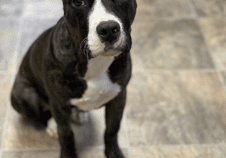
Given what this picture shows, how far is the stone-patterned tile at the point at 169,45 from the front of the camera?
7.30ft

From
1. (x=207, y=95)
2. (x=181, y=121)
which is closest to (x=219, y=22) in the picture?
(x=207, y=95)

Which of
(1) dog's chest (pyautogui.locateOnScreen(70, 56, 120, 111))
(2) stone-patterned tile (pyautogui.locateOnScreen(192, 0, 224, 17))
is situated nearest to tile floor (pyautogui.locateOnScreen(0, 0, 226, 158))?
(2) stone-patterned tile (pyautogui.locateOnScreen(192, 0, 224, 17))

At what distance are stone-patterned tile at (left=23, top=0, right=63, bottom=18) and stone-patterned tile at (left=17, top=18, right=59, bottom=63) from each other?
7 cm

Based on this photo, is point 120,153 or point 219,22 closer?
point 120,153

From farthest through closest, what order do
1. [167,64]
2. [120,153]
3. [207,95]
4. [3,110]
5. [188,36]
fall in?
[188,36], [167,64], [207,95], [3,110], [120,153]

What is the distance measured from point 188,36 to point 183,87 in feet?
1.89

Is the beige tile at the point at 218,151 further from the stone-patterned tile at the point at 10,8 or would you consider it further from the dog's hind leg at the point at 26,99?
the stone-patterned tile at the point at 10,8

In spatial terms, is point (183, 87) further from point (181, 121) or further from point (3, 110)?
point (3, 110)

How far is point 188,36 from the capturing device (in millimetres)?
2443

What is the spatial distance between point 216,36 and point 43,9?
1506 mm

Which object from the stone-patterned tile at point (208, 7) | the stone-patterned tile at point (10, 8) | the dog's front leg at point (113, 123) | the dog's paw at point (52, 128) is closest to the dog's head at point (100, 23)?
the dog's front leg at point (113, 123)

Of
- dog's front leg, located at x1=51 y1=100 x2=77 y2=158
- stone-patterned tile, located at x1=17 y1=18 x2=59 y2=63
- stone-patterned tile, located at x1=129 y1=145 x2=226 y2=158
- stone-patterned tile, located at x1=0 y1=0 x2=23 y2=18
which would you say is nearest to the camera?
dog's front leg, located at x1=51 y1=100 x2=77 y2=158

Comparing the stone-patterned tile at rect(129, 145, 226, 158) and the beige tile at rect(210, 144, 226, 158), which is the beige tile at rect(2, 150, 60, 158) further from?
the beige tile at rect(210, 144, 226, 158)

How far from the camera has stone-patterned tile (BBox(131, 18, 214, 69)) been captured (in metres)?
2.22
